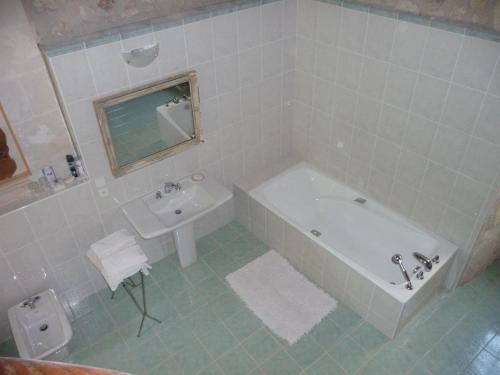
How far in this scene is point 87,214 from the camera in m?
2.95

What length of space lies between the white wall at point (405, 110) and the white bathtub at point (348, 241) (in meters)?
0.15

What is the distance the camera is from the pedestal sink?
2.96 metres

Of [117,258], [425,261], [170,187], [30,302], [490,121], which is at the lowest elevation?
[30,302]

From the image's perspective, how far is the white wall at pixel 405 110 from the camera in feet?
8.23

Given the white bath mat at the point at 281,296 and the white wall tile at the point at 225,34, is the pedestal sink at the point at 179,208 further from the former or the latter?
the white wall tile at the point at 225,34

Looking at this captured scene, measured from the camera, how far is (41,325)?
9.35 ft

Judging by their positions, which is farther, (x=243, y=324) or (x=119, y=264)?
(x=243, y=324)

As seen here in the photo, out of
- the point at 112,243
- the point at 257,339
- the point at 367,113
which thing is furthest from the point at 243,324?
the point at 367,113

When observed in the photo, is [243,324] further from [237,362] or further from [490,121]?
[490,121]

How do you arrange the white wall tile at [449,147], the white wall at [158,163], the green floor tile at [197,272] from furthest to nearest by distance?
the green floor tile at [197,272], the white wall tile at [449,147], the white wall at [158,163]

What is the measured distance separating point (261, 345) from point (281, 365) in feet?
0.67

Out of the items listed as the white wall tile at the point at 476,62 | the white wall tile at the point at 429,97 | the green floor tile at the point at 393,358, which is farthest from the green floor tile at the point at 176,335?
the white wall tile at the point at 476,62

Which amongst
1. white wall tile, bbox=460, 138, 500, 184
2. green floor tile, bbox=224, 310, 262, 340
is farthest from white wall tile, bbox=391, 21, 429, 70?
green floor tile, bbox=224, 310, 262, 340

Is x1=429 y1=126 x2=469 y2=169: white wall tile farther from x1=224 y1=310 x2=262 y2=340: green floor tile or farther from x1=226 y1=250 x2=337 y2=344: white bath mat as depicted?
x1=224 y1=310 x2=262 y2=340: green floor tile
